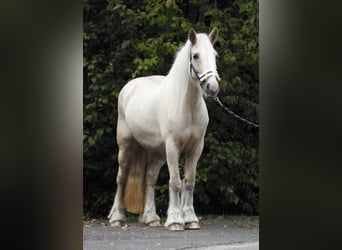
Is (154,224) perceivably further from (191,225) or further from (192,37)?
(192,37)

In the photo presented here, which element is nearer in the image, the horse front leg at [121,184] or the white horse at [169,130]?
the white horse at [169,130]

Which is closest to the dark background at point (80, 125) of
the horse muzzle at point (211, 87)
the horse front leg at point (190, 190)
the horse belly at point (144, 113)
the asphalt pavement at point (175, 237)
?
the asphalt pavement at point (175, 237)

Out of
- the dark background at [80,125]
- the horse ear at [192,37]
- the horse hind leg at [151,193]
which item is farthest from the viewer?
the horse hind leg at [151,193]

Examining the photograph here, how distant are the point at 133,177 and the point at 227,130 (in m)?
1.47

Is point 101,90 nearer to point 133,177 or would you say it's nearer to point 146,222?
point 133,177

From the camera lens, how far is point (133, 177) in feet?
19.8

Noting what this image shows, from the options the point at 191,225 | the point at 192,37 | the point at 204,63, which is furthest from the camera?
the point at 191,225

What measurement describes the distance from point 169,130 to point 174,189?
0.51 meters

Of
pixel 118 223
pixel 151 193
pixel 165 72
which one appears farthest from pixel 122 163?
pixel 165 72

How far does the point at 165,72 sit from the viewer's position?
22.5ft

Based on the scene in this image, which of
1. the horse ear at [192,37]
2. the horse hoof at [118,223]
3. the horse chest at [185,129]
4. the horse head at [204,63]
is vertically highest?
the horse ear at [192,37]

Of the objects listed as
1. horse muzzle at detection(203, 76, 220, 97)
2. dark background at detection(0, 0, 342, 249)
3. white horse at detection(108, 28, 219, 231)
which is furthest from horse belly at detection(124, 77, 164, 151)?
dark background at detection(0, 0, 342, 249)

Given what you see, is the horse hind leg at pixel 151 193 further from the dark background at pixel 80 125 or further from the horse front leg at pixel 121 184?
the dark background at pixel 80 125

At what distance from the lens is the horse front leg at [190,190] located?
17.9ft
